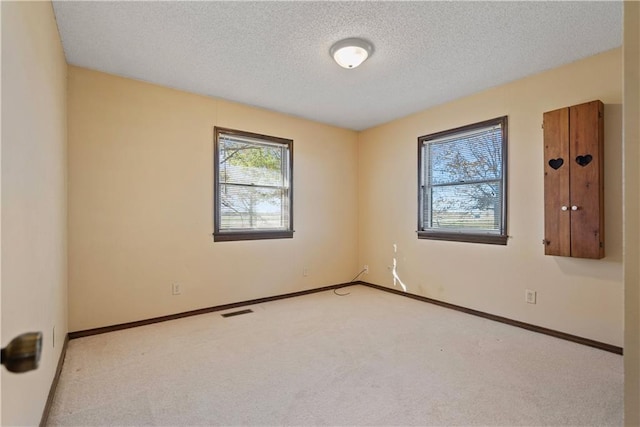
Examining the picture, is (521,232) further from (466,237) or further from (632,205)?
(632,205)

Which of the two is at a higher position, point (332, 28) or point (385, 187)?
point (332, 28)

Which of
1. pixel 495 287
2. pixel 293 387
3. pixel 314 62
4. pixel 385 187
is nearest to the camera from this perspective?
pixel 293 387

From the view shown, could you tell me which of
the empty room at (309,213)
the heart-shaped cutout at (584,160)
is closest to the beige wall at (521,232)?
the empty room at (309,213)

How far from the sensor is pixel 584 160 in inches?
107

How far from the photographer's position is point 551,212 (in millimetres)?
2918

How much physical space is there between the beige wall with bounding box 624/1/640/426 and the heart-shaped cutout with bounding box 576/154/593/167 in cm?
227

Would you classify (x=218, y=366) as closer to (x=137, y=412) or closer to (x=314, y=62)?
(x=137, y=412)

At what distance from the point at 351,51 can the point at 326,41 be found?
0.21 meters

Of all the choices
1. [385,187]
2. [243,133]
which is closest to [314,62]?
[243,133]

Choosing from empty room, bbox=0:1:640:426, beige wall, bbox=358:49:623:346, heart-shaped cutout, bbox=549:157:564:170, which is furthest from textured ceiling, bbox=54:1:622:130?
heart-shaped cutout, bbox=549:157:564:170

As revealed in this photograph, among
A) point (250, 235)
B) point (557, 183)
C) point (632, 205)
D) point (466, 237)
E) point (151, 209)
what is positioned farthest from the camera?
point (250, 235)

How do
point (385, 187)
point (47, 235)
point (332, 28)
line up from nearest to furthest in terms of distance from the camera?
point (47, 235)
point (332, 28)
point (385, 187)

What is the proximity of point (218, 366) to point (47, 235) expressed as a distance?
140 centimetres

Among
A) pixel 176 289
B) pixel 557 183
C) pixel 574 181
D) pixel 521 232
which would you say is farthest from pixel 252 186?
pixel 574 181
